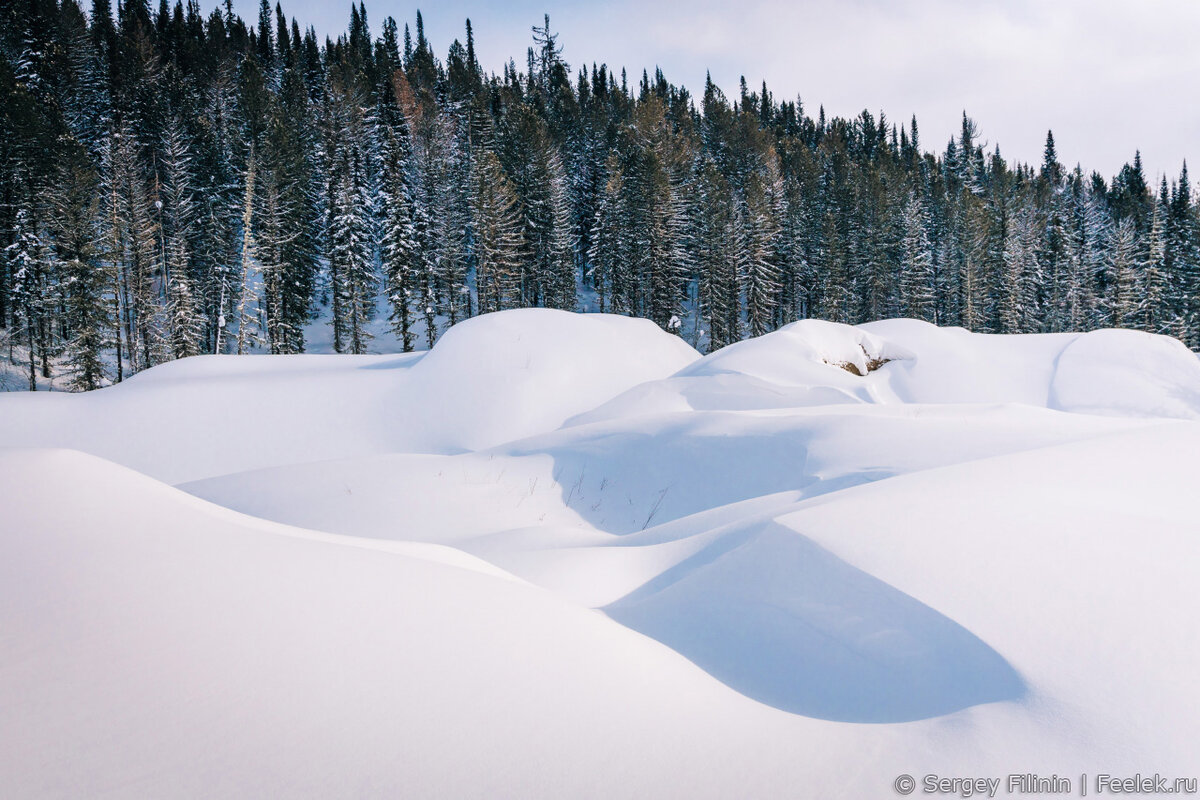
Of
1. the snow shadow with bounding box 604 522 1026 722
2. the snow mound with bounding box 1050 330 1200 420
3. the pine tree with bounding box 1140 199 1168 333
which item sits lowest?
the snow shadow with bounding box 604 522 1026 722

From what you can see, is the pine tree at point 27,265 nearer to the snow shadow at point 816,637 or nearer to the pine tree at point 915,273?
the snow shadow at point 816,637

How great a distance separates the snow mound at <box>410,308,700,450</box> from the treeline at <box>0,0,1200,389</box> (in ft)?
54.9

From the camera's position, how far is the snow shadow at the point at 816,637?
1.96m

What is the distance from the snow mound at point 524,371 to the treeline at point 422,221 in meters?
16.7

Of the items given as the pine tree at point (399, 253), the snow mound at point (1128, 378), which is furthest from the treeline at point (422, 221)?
the snow mound at point (1128, 378)

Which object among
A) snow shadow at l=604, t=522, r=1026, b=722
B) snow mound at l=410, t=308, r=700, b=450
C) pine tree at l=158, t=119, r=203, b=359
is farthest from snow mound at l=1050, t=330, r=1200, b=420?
pine tree at l=158, t=119, r=203, b=359

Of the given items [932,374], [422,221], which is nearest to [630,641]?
[932,374]

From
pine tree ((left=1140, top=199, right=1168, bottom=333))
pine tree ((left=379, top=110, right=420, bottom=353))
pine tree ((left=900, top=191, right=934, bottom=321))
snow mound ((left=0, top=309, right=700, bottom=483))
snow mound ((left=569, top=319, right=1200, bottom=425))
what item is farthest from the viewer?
pine tree ((left=900, top=191, right=934, bottom=321))

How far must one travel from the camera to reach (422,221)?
39656 mm

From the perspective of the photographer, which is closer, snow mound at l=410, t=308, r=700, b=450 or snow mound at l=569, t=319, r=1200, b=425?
snow mound at l=569, t=319, r=1200, b=425

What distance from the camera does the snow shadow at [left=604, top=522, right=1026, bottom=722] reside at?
77.3 inches

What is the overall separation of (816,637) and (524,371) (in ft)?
34.5

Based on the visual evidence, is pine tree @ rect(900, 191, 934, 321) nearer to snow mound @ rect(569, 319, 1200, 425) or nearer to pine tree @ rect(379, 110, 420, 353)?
snow mound @ rect(569, 319, 1200, 425)

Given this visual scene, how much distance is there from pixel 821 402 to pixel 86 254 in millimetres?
31637
